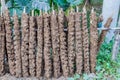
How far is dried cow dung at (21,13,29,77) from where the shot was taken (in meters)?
3.72

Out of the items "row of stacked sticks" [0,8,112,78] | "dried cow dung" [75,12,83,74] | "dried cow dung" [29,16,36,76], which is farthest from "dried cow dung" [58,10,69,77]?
"dried cow dung" [29,16,36,76]

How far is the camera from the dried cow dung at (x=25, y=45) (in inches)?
147

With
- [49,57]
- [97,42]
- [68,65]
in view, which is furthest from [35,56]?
[97,42]

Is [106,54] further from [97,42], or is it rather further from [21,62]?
[21,62]

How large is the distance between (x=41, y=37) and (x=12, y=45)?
0.45 meters

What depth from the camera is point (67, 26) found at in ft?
12.6

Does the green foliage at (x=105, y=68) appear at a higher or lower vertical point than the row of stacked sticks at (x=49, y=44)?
lower

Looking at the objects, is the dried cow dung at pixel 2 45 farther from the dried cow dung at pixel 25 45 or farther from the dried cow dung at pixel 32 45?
the dried cow dung at pixel 32 45

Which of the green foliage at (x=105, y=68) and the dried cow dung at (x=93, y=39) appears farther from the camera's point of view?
the green foliage at (x=105, y=68)

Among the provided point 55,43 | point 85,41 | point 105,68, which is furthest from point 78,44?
point 105,68

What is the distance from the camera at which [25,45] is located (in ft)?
12.6

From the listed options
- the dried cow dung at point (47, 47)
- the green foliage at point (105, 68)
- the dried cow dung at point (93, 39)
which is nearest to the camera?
the dried cow dung at point (47, 47)

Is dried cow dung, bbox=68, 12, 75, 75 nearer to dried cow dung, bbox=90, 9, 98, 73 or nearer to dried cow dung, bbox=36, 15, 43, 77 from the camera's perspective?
dried cow dung, bbox=90, 9, 98, 73

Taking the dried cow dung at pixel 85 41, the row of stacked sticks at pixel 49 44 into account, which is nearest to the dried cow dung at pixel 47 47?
the row of stacked sticks at pixel 49 44
